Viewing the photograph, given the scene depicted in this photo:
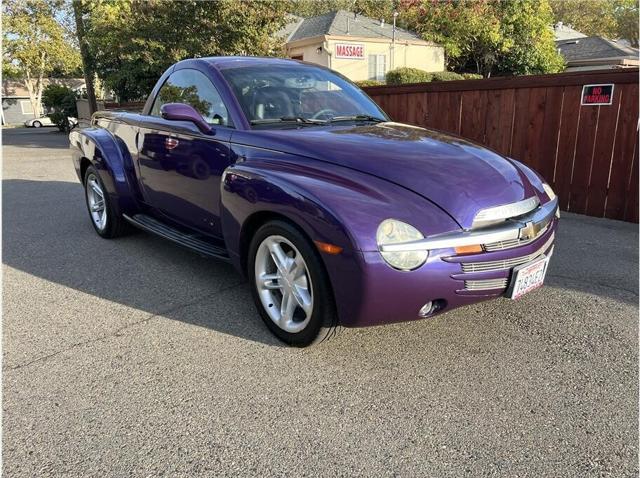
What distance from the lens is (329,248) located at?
267cm

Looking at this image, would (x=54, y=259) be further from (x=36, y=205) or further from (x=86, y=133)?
(x=36, y=205)

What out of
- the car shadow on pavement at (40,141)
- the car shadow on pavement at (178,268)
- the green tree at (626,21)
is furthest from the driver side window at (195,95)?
the green tree at (626,21)

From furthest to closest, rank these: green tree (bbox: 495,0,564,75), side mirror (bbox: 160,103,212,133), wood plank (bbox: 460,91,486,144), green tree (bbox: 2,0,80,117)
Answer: green tree (bbox: 2,0,80,117)
green tree (bbox: 495,0,564,75)
wood plank (bbox: 460,91,486,144)
side mirror (bbox: 160,103,212,133)

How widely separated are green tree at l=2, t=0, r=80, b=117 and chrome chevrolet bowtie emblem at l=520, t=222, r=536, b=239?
129 feet

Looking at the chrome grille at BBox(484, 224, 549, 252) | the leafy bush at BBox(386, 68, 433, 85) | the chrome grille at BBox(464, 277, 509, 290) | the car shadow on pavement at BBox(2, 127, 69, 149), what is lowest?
the car shadow on pavement at BBox(2, 127, 69, 149)

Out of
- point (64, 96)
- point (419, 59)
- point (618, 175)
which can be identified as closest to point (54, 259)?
point (618, 175)

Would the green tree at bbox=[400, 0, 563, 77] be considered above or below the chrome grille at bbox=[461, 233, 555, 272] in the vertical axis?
above

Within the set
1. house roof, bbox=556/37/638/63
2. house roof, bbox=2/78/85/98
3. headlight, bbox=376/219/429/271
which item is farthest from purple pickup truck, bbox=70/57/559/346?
house roof, bbox=2/78/85/98

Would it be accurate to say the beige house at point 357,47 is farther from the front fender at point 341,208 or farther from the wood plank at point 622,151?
the front fender at point 341,208

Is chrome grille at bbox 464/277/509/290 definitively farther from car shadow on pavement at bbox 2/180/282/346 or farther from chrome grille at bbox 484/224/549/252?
car shadow on pavement at bbox 2/180/282/346

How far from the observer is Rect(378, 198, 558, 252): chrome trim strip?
8.48 ft

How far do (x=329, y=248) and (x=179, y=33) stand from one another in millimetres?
15514

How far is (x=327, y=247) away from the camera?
2686mm

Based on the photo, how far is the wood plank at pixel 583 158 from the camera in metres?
6.36
